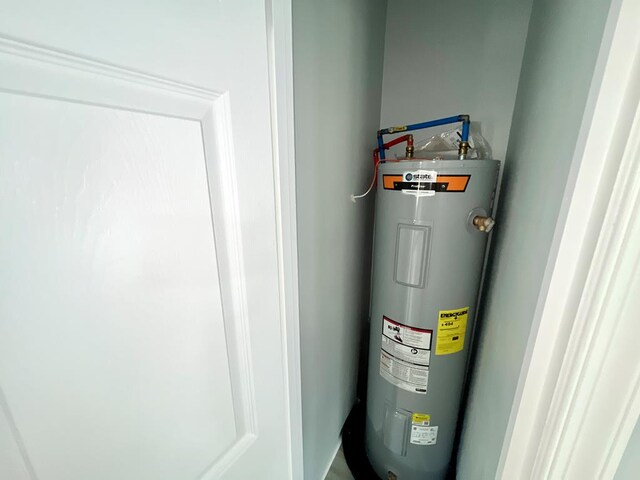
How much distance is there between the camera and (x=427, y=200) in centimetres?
78

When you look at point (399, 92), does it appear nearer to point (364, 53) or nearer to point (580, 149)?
point (364, 53)

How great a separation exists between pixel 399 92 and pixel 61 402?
140 centimetres

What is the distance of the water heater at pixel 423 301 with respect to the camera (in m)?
0.77

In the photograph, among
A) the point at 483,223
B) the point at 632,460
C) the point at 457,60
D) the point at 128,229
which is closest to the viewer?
the point at 128,229

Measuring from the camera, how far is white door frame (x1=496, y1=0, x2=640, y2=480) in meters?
0.34

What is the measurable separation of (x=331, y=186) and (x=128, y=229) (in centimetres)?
60

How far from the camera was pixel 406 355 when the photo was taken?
0.90 meters

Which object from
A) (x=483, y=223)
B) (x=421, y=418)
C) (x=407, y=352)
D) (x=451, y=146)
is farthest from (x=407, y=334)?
(x=451, y=146)

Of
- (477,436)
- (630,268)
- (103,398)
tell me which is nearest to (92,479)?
(103,398)

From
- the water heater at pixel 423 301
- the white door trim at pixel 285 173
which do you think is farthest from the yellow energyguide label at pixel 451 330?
the white door trim at pixel 285 173

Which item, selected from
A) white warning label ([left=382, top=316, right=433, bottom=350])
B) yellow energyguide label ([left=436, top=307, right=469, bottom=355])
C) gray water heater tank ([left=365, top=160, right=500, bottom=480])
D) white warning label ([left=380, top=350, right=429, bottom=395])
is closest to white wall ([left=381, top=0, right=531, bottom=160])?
gray water heater tank ([left=365, top=160, right=500, bottom=480])

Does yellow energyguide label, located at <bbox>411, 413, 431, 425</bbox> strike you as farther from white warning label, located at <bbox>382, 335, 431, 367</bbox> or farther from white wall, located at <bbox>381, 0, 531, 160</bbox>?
white wall, located at <bbox>381, 0, 531, 160</bbox>

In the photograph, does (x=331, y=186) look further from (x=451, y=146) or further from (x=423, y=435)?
(x=423, y=435)

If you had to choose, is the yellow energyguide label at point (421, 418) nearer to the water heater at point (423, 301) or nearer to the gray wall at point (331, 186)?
the water heater at point (423, 301)
